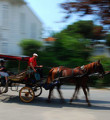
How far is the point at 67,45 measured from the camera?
15766mm

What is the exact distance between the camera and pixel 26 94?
26.8 ft

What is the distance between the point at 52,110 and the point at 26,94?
5.39 ft

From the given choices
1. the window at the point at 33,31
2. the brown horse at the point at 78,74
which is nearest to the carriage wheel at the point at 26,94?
the brown horse at the point at 78,74

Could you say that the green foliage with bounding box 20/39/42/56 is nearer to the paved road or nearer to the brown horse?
the paved road

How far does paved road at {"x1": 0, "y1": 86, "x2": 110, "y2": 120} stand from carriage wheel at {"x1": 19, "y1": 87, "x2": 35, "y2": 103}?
0.20 m

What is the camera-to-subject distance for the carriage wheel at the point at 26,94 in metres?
7.98

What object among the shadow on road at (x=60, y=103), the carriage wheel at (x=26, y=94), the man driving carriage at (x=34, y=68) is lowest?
the shadow on road at (x=60, y=103)

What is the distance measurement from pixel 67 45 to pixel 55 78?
8023mm

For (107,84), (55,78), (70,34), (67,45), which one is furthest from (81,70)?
(70,34)

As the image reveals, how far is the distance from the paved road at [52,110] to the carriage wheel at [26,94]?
0.20 metres

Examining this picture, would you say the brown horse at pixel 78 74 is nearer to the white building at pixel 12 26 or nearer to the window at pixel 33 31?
the white building at pixel 12 26

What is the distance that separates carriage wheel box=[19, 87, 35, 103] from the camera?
7980 mm

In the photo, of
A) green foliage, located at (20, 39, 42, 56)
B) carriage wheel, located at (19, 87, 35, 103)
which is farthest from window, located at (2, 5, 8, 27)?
carriage wheel, located at (19, 87, 35, 103)

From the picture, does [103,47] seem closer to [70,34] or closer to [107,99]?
[70,34]
